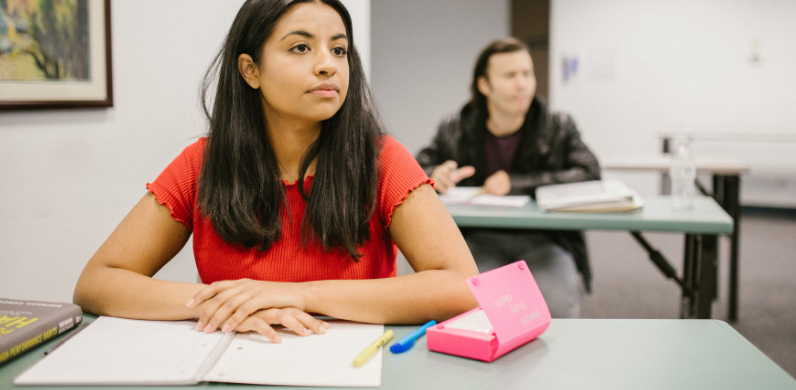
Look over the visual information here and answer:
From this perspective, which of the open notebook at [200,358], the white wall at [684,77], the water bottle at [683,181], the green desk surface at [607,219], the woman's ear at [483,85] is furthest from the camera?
the white wall at [684,77]

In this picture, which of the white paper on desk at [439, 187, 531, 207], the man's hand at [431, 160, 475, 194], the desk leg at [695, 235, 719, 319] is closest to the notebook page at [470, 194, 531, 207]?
the white paper on desk at [439, 187, 531, 207]

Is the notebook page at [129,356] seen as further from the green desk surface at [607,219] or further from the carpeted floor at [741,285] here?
the carpeted floor at [741,285]

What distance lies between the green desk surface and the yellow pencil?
1137 millimetres

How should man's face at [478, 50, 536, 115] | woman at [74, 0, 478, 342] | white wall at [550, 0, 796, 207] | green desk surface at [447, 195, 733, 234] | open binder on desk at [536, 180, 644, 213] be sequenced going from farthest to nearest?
white wall at [550, 0, 796, 207]
man's face at [478, 50, 536, 115]
open binder on desk at [536, 180, 644, 213]
green desk surface at [447, 195, 733, 234]
woman at [74, 0, 478, 342]

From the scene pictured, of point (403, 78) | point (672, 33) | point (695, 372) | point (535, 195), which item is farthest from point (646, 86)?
point (695, 372)

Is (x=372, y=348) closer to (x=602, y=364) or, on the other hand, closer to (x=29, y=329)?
(x=602, y=364)

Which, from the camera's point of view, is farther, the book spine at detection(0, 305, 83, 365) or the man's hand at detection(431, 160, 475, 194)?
the man's hand at detection(431, 160, 475, 194)

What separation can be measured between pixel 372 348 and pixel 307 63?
538mm

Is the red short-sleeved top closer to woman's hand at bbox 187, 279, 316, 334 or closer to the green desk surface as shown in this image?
woman's hand at bbox 187, 279, 316, 334

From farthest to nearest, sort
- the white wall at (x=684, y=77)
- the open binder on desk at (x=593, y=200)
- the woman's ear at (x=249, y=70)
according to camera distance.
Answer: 1. the white wall at (x=684, y=77)
2. the open binder on desk at (x=593, y=200)
3. the woman's ear at (x=249, y=70)

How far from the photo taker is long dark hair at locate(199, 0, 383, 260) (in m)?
1.14

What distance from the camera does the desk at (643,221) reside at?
1911mm

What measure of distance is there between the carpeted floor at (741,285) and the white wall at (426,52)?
198 cm

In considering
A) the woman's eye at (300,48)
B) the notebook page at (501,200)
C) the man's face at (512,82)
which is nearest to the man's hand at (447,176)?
the notebook page at (501,200)
